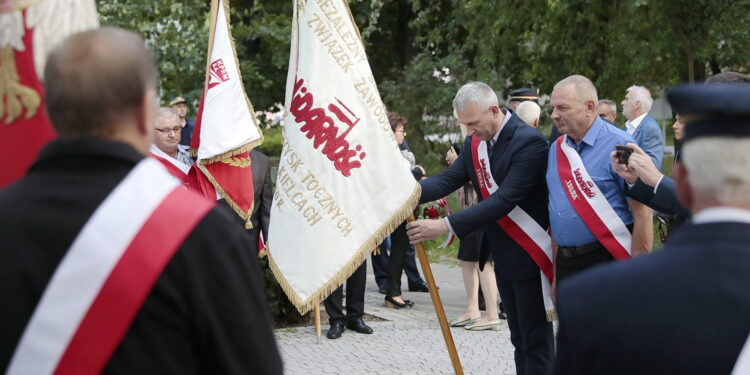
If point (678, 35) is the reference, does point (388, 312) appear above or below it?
below

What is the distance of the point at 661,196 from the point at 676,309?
2672mm

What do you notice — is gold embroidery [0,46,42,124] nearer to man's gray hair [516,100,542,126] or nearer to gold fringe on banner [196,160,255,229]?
gold fringe on banner [196,160,255,229]

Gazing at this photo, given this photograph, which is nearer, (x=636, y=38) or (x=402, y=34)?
(x=636, y=38)

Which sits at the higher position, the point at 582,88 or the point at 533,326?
the point at 582,88

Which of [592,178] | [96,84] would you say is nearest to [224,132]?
[592,178]

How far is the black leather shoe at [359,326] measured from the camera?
937cm

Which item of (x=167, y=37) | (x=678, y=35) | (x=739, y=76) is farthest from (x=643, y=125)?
(x=167, y=37)

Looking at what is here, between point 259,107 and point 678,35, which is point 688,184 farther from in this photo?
point 259,107

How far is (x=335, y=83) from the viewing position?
6852 mm

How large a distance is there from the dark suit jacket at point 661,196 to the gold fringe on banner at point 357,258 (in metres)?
1.72

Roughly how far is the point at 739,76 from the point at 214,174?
4.59 metres

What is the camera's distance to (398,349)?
339 inches

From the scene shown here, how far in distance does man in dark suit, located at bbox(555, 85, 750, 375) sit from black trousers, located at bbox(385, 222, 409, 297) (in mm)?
8596

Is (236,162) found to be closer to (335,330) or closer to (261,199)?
(261,199)
